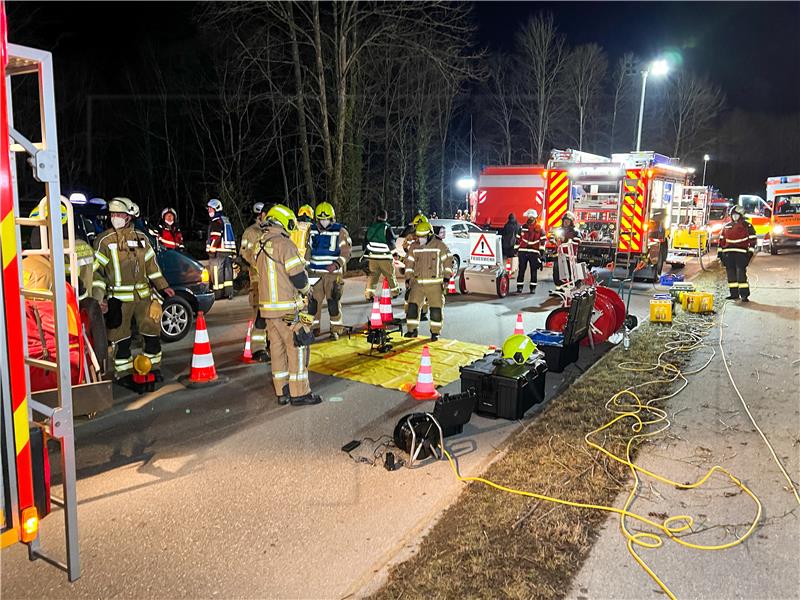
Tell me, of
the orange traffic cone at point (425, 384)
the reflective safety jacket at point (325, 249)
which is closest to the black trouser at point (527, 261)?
the reflective safety jacket at point (325, 249)

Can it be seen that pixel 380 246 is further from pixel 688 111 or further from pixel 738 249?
pixel 688 111

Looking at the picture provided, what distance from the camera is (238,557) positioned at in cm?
358

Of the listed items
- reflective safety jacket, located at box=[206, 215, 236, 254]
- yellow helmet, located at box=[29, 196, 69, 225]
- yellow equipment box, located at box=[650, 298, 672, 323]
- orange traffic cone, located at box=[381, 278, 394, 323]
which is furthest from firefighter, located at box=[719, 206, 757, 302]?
yellow helmet, located at box=[29, 196, 69, 225]

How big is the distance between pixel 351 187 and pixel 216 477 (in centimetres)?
1948

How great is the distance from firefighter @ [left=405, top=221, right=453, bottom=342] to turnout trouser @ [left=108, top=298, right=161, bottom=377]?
369 cm

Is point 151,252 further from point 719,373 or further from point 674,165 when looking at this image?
point 674,165

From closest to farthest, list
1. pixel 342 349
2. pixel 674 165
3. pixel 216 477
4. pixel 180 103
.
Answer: pixel 216 477, pixel 342 349, pixel 674 165, pixel 180 103

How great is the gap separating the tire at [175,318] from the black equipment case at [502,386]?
489cm

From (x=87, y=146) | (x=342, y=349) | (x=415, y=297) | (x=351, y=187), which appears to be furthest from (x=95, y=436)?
(x=87, y=146)

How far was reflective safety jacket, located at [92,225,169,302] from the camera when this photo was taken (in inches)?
247

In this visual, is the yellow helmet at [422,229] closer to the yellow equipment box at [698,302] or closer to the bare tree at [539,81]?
the yellow equipment box at [698,302]

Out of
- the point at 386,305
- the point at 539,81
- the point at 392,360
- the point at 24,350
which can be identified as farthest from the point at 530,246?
the point at 539,81

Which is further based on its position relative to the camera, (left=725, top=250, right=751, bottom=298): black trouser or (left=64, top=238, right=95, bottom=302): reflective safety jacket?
(left=725, top=250, right=751, bottom=298): black trouser

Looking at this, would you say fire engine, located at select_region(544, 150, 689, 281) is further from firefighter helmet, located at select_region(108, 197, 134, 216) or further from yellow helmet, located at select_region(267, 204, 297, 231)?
firefighter helmet, located at select_region(108, 197, 134, 216)
